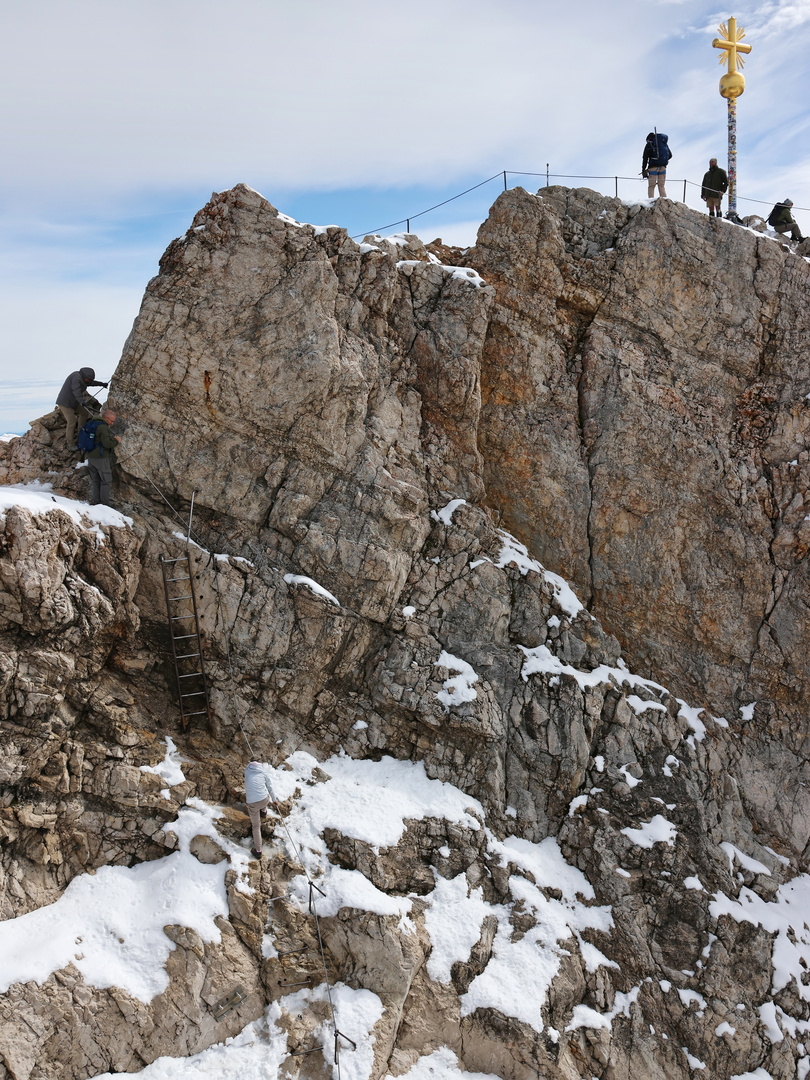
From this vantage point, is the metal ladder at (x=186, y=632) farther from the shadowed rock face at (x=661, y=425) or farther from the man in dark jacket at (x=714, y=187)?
the man in dark jacket at (x=714, y=187)

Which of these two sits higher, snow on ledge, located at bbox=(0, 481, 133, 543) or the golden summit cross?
the golden summit cross

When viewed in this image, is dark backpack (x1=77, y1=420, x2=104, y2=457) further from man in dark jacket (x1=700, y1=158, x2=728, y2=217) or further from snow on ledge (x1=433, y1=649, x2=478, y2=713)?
man in dark jacket (x1=700, y1=158, x2=728, y2=217)

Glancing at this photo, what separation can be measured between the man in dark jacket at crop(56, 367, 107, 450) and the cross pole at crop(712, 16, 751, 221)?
16548 millimetres

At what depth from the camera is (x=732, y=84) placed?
63.0ft

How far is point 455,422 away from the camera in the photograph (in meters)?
16.0

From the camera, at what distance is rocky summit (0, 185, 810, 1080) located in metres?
10.3

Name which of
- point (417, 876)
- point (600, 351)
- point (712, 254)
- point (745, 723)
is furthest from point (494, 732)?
point (712, 254)

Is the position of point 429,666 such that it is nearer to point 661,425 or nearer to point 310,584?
point 310,584

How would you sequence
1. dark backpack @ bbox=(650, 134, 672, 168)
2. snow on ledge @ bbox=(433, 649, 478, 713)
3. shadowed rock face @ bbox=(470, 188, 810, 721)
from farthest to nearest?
dark backpack @ bbox=(650, 134, 672, 168), shadowed rock face @ bbox=(470, 188, 810, 721), snow on ledge @ bbox=(433, 649, 478, 713)

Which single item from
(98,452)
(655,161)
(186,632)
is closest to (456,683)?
(186,632)

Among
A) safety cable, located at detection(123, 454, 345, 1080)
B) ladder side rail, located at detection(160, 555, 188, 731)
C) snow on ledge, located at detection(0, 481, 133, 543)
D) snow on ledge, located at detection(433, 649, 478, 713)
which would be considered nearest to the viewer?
safety cable, located at detection(123, 454, 345, 1080)

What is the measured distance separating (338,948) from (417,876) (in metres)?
1.77

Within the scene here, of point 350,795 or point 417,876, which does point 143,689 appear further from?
point 417,876

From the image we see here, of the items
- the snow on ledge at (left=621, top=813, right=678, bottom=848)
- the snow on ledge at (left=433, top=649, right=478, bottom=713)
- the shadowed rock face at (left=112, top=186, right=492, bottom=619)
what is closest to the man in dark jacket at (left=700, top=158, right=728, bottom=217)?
the shadowed rock face at (left=112, top=186, right=492, bottom=619)
